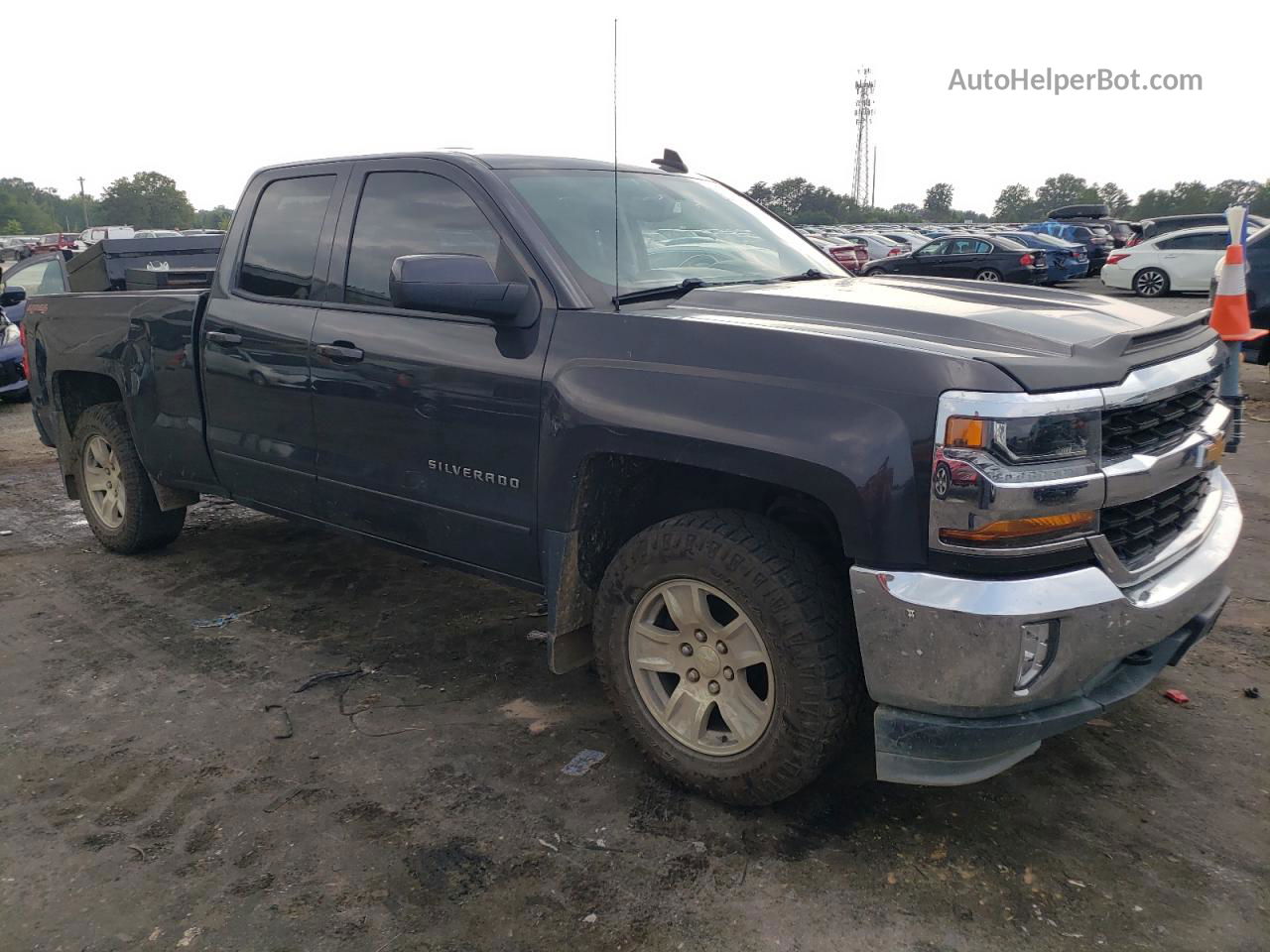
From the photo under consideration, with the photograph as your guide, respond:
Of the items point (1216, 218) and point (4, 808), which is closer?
point (4, 808)

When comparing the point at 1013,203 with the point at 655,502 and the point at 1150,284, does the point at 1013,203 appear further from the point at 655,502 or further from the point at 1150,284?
the point at 655,502

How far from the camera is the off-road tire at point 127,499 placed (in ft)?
17.0

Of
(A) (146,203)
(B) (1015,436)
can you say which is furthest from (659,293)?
(A) (146,203)

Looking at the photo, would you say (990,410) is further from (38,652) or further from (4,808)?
(38,652)

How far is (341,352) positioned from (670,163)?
1.69 metres

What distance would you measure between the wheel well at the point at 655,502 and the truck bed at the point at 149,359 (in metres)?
2.23

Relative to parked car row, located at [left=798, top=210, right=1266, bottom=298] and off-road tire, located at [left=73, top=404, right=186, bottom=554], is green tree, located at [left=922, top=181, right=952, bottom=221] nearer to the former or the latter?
parked car row, located at [left=798, top=210, right=1266, bottom=298]

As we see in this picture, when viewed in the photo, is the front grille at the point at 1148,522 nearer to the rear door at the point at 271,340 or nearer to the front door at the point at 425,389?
the front door at the point at 425,389

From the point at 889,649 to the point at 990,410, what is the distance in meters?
0.62

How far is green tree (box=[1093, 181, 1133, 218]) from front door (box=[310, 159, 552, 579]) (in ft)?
307

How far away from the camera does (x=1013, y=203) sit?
96.8 meters

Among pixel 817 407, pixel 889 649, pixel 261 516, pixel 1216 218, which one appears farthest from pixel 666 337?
pixel 1216 218

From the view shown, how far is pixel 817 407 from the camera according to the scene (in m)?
2.54

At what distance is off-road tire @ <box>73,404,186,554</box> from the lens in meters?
5.18
